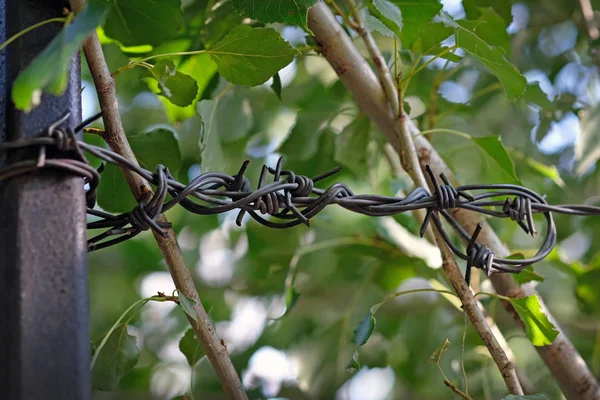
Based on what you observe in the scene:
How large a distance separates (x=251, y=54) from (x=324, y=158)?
34cm

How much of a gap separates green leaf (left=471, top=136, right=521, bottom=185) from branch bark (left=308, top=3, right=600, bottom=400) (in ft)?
0.15

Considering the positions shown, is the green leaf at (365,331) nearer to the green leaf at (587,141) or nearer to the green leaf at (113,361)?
the green leaf at (113,361)

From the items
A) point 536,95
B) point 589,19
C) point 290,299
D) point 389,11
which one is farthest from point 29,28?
point 589,19

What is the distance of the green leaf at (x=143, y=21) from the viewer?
547mm

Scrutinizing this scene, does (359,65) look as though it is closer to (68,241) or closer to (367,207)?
(367,207)

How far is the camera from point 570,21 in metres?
1.17

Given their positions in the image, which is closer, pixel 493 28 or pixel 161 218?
pixel 161 218

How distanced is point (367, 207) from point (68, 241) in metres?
0.20

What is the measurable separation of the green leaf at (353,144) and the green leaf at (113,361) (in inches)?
14.2

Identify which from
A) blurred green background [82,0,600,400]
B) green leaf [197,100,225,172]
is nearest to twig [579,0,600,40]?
blurred green background [82,0,600,400]

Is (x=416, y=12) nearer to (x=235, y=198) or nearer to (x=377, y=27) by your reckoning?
(x=377, y=27)

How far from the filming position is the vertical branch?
508mm

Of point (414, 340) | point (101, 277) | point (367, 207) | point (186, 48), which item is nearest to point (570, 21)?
point (414, 340)

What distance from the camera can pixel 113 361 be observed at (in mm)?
490
